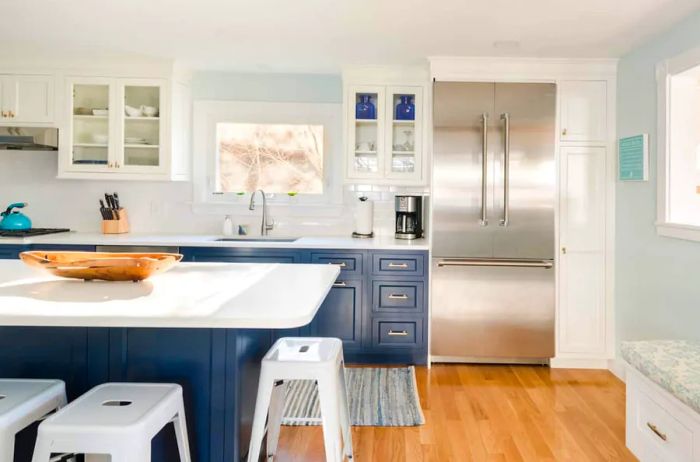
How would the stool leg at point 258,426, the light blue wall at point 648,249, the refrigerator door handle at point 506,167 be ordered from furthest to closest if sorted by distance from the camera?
the refrigerator door handle at point 506,167
the light blue wall at point 648,249
the stool leg at point 258,426

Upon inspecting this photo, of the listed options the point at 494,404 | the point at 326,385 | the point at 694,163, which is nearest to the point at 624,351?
the point at 494,404

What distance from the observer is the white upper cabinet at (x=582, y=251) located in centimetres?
378

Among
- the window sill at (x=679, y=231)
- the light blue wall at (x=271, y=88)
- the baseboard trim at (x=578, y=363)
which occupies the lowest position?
the baseboard trim at (x=578, y=363)

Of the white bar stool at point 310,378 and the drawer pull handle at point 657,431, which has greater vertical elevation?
the white bar stool at point 310,378

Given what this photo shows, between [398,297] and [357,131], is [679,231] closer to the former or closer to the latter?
[398,297]

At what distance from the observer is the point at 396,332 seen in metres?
3.79

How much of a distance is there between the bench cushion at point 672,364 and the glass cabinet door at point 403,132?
2.03 metres

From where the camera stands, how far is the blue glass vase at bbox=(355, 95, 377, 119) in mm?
4027

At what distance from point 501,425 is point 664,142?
185cm

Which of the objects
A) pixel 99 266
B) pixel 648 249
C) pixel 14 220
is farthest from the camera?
pixel 14 220

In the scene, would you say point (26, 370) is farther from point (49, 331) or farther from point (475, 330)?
point (475, 330)

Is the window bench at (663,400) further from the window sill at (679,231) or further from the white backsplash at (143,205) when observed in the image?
the white backsplash at (143,205)

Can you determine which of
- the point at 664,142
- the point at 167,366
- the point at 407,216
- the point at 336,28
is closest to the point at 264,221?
the point at 407,216

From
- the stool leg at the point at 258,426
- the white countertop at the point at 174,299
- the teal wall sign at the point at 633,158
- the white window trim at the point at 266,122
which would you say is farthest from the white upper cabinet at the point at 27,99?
the teal wall sign at the point at 633,158
